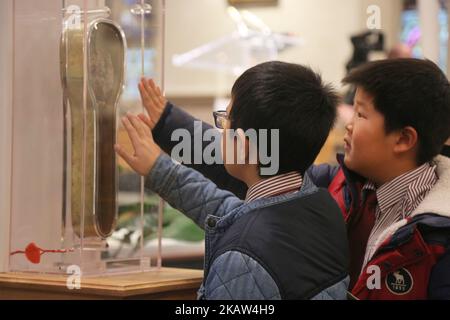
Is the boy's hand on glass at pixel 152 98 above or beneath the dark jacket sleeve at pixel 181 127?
above

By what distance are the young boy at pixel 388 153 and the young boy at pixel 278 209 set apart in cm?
12

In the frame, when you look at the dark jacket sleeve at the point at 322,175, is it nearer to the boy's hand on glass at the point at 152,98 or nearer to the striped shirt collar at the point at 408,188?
the striped shirt collar at the point at 408,188

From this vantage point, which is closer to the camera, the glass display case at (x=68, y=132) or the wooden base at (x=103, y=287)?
the wooden base at (x=103, y=287)

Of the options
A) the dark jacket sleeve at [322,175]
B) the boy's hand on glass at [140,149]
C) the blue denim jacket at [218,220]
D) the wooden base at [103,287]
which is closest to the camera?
the blue denim jacket at [218,220]

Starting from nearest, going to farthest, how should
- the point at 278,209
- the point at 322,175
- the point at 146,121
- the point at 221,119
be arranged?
1. the point at 278,209
2. the point at 221,119
3. the point at 146,121
4. the point at 322,175

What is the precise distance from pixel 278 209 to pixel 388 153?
309 mm

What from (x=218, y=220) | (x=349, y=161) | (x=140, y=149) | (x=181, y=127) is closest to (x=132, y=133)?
(x=140, y=149)

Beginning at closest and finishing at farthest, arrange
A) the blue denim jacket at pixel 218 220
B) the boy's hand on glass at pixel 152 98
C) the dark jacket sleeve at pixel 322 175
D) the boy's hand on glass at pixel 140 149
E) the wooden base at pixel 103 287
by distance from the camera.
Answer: the blue denim jacket at pixel 218 220 → the wooden base at pixel 103 287 → the boy's hand on glass at pixel 140 149 → the boy's hand on glass at pixel 152 98 → the dark jacket sleeve at pixel 322 175

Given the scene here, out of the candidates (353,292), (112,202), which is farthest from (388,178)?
(112,202)

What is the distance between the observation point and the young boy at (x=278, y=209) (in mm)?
1199

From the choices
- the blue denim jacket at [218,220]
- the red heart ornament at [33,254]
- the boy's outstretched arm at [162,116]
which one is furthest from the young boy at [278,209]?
the red heart ornament at [33,254]

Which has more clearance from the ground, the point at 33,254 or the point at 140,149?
the point at 140,149

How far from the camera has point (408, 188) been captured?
145 cm

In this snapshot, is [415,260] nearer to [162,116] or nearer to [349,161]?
[349,161]
